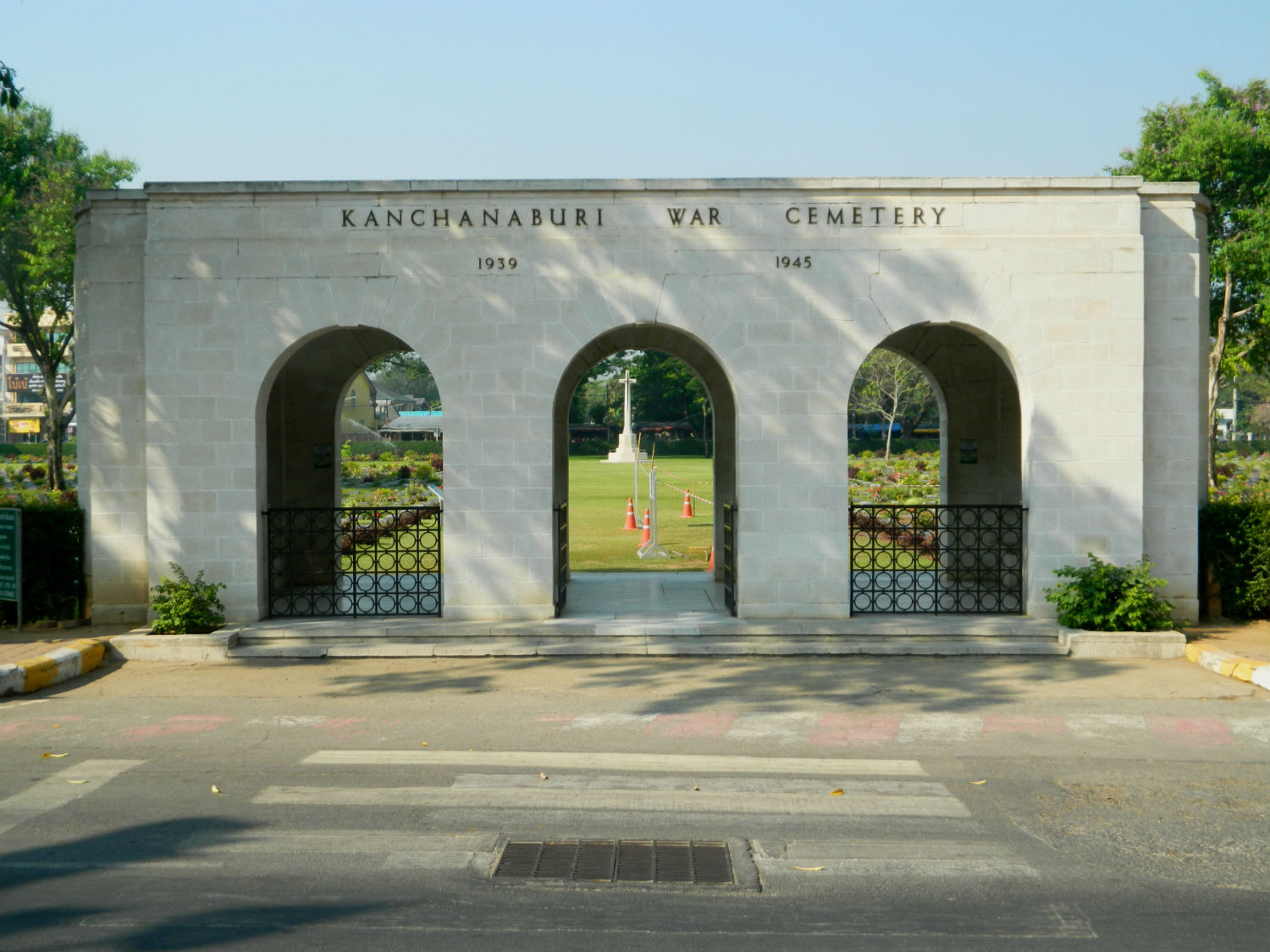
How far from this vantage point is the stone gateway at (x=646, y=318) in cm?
1238

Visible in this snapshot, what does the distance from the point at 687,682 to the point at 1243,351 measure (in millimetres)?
25231

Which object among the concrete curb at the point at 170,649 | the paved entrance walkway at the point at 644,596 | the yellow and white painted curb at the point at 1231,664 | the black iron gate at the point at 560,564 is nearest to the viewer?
the yellow and white painted curb at the point at 1231,664

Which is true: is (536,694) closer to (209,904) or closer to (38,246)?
(209,904)

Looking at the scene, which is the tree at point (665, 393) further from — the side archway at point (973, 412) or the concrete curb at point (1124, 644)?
the concrete curb at point (1124, 644)

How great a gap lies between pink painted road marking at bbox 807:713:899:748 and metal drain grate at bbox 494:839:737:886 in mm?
2577

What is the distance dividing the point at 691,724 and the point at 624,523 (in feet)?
56.4

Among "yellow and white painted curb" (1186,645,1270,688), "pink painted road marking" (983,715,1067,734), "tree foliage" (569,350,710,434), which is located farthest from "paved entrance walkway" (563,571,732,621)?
"tree foliage" (569,350,710,434)

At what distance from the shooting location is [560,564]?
1438 centimetres

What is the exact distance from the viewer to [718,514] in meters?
16.9

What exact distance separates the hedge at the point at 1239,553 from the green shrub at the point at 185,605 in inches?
454

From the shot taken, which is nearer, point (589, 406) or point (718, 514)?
point (718, 514)

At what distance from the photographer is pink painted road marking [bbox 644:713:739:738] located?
8.77 metres

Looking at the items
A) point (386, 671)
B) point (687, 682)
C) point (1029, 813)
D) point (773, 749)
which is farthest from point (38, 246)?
point (1029, 813)

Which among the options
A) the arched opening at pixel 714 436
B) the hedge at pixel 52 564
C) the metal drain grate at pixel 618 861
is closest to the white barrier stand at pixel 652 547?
the arched opening at pixel 714 436
